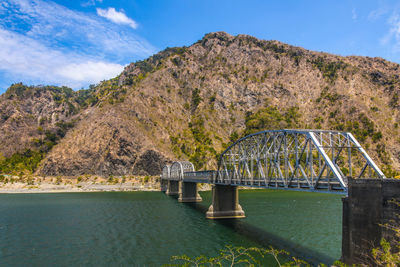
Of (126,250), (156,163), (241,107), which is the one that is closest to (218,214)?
(126,250)

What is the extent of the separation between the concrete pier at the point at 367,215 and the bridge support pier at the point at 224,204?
33.6 m

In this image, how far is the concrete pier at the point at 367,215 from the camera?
19562mm

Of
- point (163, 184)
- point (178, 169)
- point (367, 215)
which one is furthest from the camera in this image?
point (163, 184)

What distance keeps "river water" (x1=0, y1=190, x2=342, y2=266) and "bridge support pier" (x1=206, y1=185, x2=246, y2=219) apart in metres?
2.14

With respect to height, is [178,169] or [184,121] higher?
[184,121]

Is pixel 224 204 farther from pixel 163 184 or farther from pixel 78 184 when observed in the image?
pixel 78 184

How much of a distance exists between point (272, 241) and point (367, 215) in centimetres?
1928

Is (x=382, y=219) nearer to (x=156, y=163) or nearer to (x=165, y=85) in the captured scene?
(x=156, y=163)

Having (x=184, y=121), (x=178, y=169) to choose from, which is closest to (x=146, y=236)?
(x=178, y=169)

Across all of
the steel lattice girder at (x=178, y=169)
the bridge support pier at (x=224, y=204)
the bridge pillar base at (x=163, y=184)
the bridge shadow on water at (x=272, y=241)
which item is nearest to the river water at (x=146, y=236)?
the bridge shadow on water at (x=272, y=241)

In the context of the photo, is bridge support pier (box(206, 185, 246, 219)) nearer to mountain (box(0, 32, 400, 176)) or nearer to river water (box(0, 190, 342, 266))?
river water (box(0, 190, 342, 266))

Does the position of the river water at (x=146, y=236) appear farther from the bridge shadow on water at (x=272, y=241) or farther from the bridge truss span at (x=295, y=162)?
the bridge truss span at (x=295, y=162)

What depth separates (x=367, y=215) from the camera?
2109 cm

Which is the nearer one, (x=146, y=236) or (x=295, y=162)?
(x=295, y=162)
